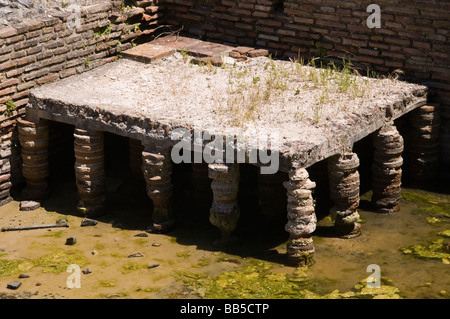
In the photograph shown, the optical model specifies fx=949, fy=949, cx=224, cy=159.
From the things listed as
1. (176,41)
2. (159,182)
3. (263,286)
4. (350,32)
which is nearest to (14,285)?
(159,182)

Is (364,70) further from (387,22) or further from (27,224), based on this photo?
(27,224)

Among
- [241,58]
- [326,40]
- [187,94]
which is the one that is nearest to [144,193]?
[187,94]

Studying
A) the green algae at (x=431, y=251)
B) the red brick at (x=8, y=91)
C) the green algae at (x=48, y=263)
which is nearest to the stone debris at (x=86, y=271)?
the green algae at (x=48, y=263)

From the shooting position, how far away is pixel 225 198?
37.9 feet

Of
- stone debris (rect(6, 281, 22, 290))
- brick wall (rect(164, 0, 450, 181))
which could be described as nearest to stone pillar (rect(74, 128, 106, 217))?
stone debris (rect(6, 281, 22, 290))

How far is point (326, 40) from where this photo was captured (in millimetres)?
13742

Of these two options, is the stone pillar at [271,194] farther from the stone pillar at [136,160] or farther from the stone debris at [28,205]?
the stone debris at [28,205]

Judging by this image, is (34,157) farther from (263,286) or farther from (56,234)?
(263,286)

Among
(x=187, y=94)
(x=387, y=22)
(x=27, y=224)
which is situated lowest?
(x=27, y=224)

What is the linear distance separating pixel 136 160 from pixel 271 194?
214 centimetres

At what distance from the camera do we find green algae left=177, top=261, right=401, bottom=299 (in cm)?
1057

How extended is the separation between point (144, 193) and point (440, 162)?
4232 millimetres

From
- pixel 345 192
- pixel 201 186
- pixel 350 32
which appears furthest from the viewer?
pixel 350 32

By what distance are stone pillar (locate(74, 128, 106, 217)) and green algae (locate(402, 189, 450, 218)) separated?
13.7 ft
